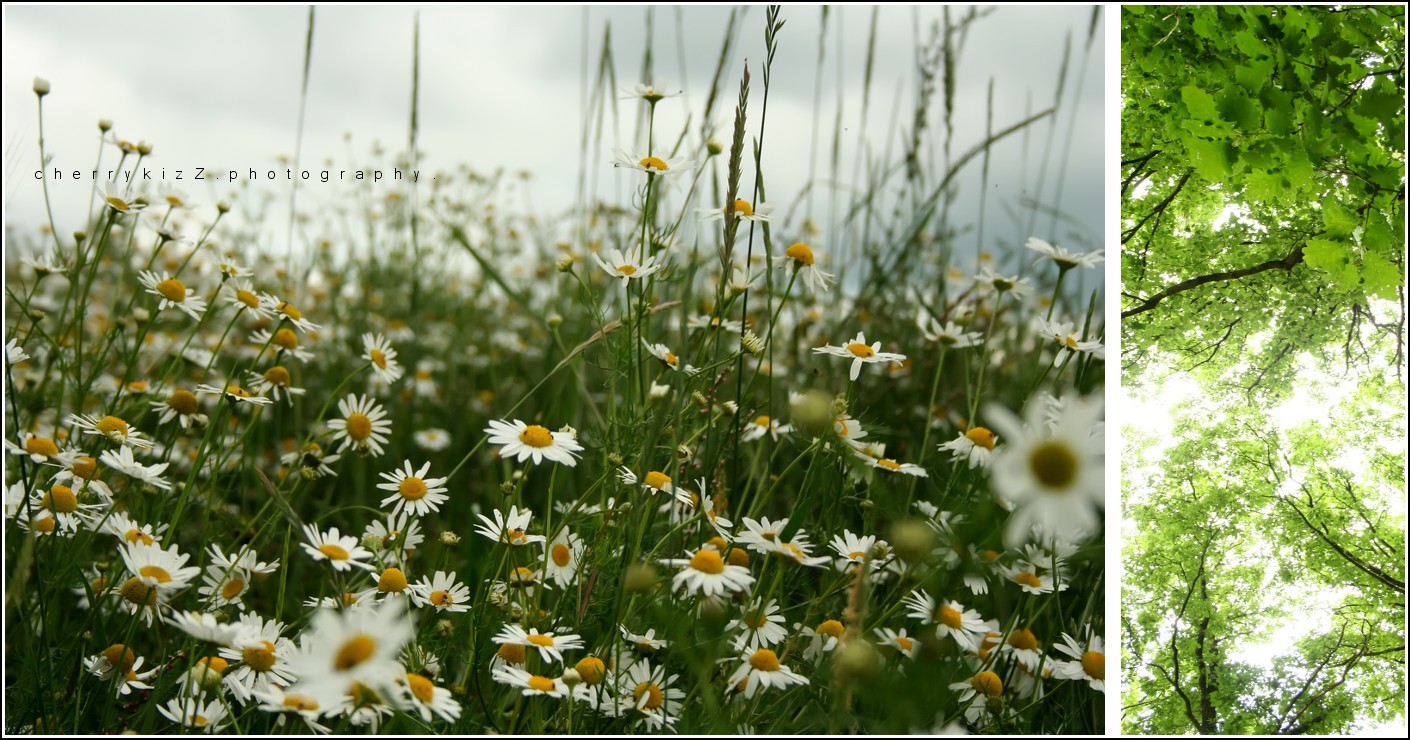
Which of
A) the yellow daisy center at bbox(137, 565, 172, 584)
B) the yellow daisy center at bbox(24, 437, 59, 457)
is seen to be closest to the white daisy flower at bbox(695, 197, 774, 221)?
the yellow daisy center at bbox(137, 565, 172, 584)

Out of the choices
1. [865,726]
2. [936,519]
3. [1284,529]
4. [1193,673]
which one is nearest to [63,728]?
[865,726]

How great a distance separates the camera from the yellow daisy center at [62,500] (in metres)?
0.96

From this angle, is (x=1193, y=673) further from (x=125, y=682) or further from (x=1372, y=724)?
(x=125, y=682)

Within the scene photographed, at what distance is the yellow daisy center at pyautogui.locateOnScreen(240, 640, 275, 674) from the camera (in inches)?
31.5

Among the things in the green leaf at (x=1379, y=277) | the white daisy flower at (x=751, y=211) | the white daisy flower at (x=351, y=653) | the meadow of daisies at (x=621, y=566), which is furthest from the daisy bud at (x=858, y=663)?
the green leaf at (x=1379, y=277)

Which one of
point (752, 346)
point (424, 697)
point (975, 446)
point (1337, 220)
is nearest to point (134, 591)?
point (424, 697)

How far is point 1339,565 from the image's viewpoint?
3.14 feet

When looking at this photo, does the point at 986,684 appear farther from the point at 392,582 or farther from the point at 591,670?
the point at 392,582

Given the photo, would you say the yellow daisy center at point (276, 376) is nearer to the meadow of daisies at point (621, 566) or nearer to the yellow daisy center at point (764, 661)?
the meadow of daisies at point (621, 566)

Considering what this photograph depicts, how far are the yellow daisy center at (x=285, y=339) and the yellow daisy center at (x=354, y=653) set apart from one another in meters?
0.67

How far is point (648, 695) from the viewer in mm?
832

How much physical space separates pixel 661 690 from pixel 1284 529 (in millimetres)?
636

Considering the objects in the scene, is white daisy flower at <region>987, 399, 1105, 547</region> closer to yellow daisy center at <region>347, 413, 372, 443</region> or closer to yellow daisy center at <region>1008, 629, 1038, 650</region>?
yellow daisy center at <region>1008, 629, 1038, 650</region>

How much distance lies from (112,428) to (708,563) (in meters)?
0.65
